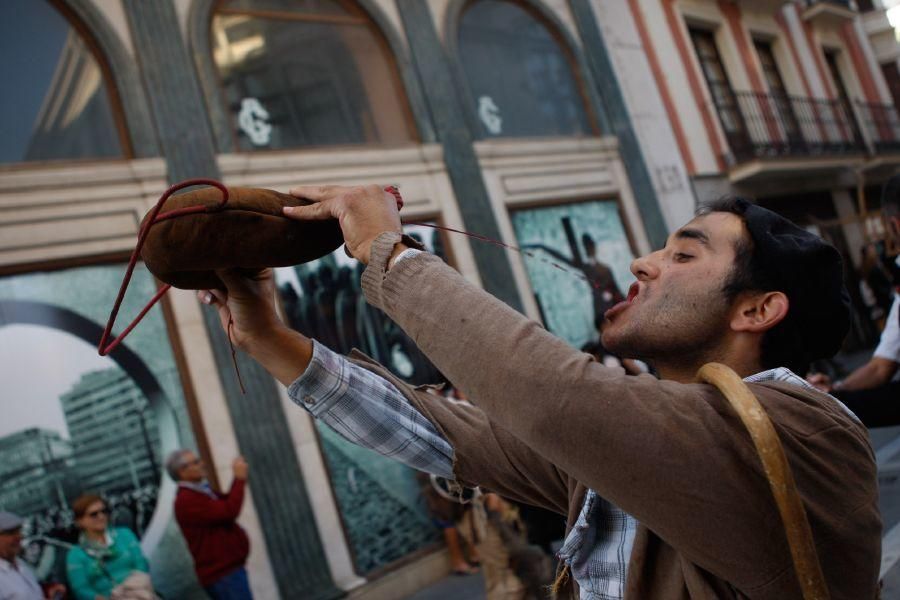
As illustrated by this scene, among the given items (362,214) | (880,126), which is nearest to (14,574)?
(362,214)

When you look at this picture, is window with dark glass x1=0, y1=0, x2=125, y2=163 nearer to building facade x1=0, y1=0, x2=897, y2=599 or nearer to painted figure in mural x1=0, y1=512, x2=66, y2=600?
building facade x1=0, y1=0, x2=897, y2=599

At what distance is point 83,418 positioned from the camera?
6047 millimetres

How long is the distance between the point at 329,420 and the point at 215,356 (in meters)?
5.22

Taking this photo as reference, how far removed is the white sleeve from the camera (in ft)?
12.5

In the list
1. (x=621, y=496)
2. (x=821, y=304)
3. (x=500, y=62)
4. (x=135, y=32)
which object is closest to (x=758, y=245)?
(x=821, y=304)

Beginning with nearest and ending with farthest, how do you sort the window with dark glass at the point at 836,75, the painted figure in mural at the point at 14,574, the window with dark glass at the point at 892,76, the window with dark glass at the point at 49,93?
the painted figure in mural at the point at 14,574 < the window with dark glass at the point at 49,93 < the window with dark glass at the point at 836,75 < the window with dark glass at the point at 892,76

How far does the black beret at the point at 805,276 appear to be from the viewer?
1.52 meters

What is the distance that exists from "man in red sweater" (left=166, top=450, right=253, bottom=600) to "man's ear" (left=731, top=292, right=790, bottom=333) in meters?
4.41

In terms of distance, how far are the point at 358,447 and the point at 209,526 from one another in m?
2.62

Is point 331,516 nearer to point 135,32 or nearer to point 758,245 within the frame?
point 135,32

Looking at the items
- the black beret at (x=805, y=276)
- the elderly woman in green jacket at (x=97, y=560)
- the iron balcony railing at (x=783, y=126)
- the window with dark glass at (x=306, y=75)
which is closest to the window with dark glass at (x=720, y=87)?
the iron balcony railing at (x=783, y=126)

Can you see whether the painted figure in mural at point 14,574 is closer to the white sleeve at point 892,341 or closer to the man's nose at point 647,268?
the man's nose at point 647,268

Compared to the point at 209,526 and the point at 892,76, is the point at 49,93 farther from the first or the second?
the point at 892,76

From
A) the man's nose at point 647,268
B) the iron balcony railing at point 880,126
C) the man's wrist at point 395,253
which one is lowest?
the man's nose at point 647,268
